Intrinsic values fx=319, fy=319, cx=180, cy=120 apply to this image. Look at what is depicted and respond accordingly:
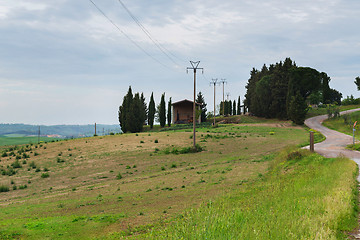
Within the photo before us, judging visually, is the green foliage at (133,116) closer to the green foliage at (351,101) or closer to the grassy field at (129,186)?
the grassy field at (129,186)

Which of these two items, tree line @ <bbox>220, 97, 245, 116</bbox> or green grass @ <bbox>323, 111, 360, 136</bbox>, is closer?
green grass @ <bbox>323, 111, 360, 136</bbox>

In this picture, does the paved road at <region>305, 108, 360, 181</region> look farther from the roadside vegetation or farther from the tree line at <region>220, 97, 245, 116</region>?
the tree line at <region>220, 97, 245, 116</region>

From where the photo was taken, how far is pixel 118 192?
19.8 meters

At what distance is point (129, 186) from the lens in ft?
71.2

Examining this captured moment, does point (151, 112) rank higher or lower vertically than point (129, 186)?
higher

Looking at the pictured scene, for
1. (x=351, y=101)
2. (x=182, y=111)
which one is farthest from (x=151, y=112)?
(x=351, y=101)

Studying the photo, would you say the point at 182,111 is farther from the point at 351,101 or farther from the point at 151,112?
the point at 351,101

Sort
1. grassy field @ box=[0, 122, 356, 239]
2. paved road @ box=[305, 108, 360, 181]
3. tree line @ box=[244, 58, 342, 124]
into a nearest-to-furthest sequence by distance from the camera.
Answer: grassy field @ box=[0, 122, 356, 239]
paved road @ box=[305, 108, 360, 181]
tree line @ box=[244, 58, 342, 124]

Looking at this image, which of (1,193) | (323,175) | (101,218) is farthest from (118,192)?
(323,175)

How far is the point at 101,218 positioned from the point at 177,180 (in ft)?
29.5

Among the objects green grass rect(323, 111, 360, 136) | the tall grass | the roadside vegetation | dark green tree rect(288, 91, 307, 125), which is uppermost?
dark green tree rect(288, 91, 307, 125)

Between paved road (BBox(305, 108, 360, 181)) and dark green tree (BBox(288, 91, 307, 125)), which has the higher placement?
dark green tree (BBox(288, 91, 307, 125))

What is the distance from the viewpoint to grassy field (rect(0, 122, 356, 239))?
12242 mm

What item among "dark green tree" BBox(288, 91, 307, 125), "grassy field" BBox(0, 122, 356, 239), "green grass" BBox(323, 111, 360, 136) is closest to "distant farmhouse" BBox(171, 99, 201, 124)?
"dark green tree" BBox(288, 91, 307, 125)
